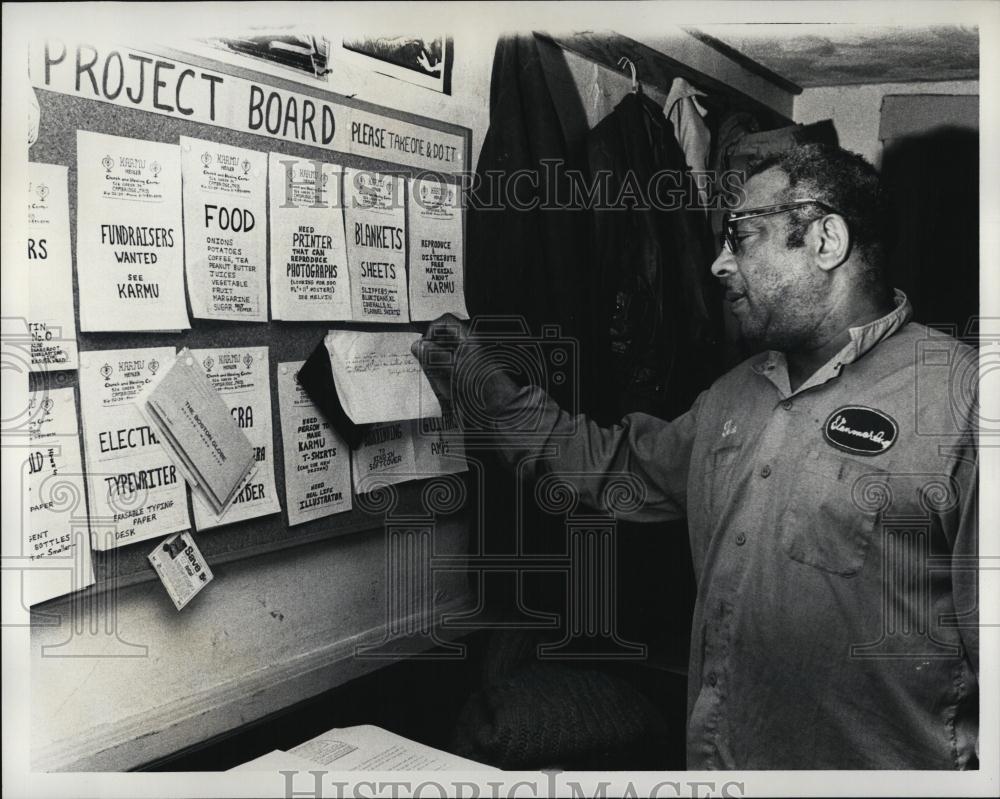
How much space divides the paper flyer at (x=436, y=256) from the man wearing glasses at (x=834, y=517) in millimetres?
372

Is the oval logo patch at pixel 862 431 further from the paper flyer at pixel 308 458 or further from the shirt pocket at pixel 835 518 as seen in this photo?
the paper flyer at pixel 308 458

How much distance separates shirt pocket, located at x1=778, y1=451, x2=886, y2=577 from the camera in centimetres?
115

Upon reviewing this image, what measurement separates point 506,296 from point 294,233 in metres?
0.30

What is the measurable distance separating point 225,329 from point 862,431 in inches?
32.9

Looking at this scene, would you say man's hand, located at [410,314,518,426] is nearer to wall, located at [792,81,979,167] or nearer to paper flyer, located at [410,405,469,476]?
paper flyer, located at [410,405,469,476]

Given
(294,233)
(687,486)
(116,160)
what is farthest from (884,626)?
(116,160)

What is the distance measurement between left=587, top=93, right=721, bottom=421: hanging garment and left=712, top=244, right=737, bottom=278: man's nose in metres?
0.05

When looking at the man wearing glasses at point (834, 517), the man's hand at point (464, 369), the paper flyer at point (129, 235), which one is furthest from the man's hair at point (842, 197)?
the paper flyer at point (129, 235)

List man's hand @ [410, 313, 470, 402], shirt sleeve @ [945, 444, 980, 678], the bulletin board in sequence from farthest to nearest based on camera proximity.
Answer: 1. man's hand @ [410, 313, 470, 402]
2. shirt sleeve @ [945, 444, 980, 678]
3. the bulletin board

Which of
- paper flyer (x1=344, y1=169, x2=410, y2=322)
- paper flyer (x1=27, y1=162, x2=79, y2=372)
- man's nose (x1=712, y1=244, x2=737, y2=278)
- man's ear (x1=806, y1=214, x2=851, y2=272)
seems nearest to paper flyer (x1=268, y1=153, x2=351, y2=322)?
paper flyer (x1=344, y1=169, x2=410, y2=322)

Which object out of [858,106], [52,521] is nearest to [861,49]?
[858,106]

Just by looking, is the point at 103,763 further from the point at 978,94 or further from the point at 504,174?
the point at 978,94

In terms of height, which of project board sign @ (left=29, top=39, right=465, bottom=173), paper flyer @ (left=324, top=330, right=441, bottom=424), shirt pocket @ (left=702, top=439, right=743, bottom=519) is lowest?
shirt pocket @ (left=702, top=439, right=743, bottom=519)

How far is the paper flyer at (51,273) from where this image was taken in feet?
3.48
